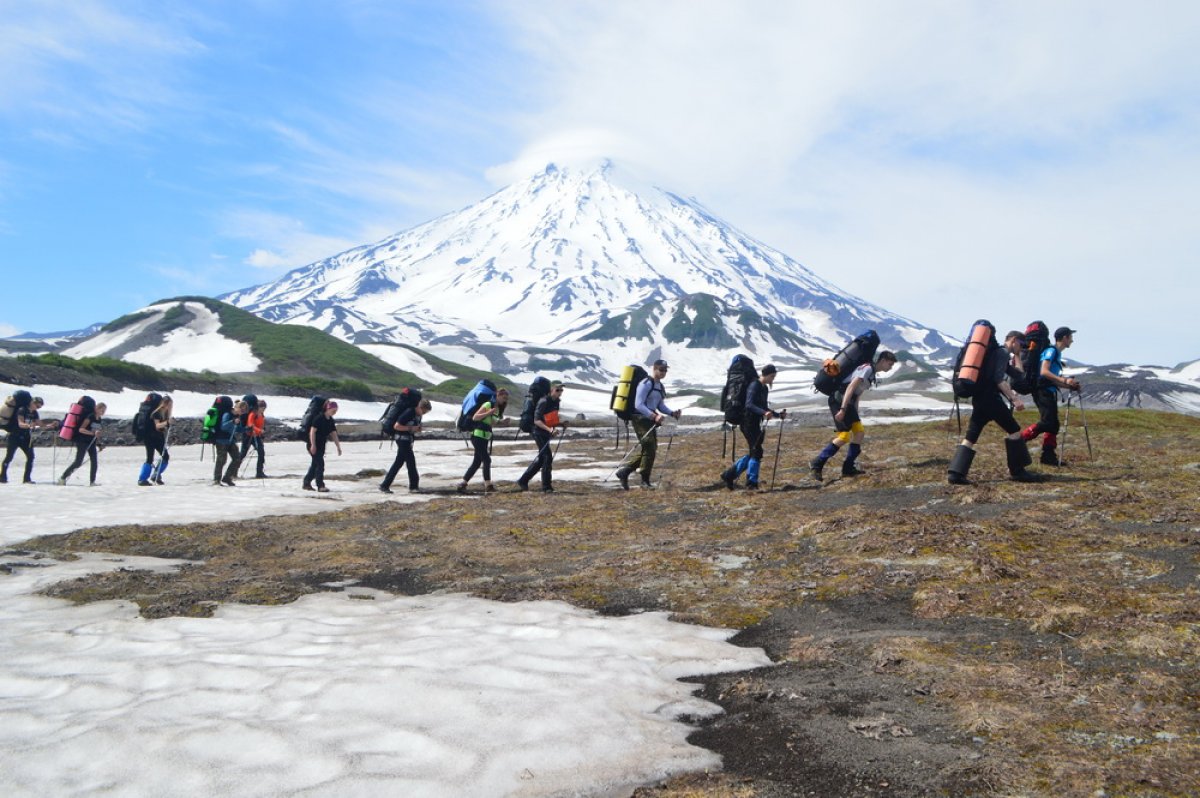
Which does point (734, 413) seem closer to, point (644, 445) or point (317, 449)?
point (644, 445)

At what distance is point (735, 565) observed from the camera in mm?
9711

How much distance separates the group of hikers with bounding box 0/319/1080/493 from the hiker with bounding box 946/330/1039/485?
Answer: 2 cm

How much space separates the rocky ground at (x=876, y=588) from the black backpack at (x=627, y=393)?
1.98 metres

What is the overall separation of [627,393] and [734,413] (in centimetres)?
287

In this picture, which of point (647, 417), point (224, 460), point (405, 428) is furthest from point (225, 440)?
point (647, 417)

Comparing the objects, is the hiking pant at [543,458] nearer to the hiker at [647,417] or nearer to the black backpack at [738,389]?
the hiker at [647,417]

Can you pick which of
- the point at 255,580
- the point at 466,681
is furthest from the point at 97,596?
the point at 466,681

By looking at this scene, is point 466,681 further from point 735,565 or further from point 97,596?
point 97,596

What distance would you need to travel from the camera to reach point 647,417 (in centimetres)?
1720

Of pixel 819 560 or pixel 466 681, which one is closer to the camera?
pixel 466 681

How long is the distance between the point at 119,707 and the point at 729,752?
4.29 meters

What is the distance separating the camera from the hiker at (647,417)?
56.4 ft

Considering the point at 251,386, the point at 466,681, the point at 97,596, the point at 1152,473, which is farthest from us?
the point at 251,386

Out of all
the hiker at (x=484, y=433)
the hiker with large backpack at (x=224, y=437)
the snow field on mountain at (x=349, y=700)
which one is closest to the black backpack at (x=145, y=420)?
the hiker with large backpack at (x=224, y=437)
